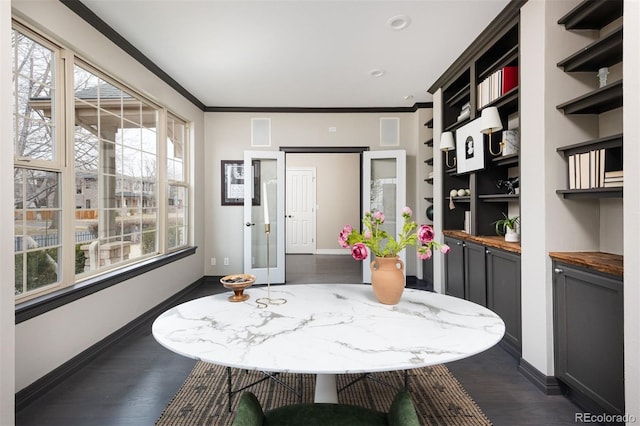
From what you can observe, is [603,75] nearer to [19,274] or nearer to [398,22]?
[398,22]

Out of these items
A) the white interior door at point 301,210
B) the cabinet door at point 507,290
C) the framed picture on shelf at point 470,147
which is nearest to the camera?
the cabinet door at point 507,290

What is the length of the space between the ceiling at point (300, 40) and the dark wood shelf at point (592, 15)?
57 centimetres

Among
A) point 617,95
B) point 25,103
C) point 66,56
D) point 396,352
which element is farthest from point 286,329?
point 66,56

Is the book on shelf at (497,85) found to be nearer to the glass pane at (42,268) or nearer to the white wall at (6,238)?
the white wall at (6,238)

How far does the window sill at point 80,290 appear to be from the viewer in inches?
72.7

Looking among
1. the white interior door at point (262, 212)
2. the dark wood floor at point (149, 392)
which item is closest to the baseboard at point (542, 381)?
the dark wood floor at point (149, 392)

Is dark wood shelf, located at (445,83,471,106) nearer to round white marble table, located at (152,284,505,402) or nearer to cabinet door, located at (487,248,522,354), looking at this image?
cabinet door, located at (487,248,522,354)

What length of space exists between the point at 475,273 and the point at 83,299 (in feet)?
10.5

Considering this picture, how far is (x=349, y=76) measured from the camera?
11.6 ft

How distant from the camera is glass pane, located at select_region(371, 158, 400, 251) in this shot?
4617 millimetres

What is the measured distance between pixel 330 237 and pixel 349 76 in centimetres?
471

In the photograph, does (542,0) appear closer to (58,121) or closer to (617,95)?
(617,95)

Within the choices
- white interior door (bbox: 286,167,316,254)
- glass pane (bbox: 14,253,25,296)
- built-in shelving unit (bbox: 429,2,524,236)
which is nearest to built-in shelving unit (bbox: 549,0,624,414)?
built-in shelving unit (bbox: 429,2,524,236)

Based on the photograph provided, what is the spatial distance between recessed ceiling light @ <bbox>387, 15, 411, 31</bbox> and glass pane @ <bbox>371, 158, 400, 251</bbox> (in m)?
2.21
